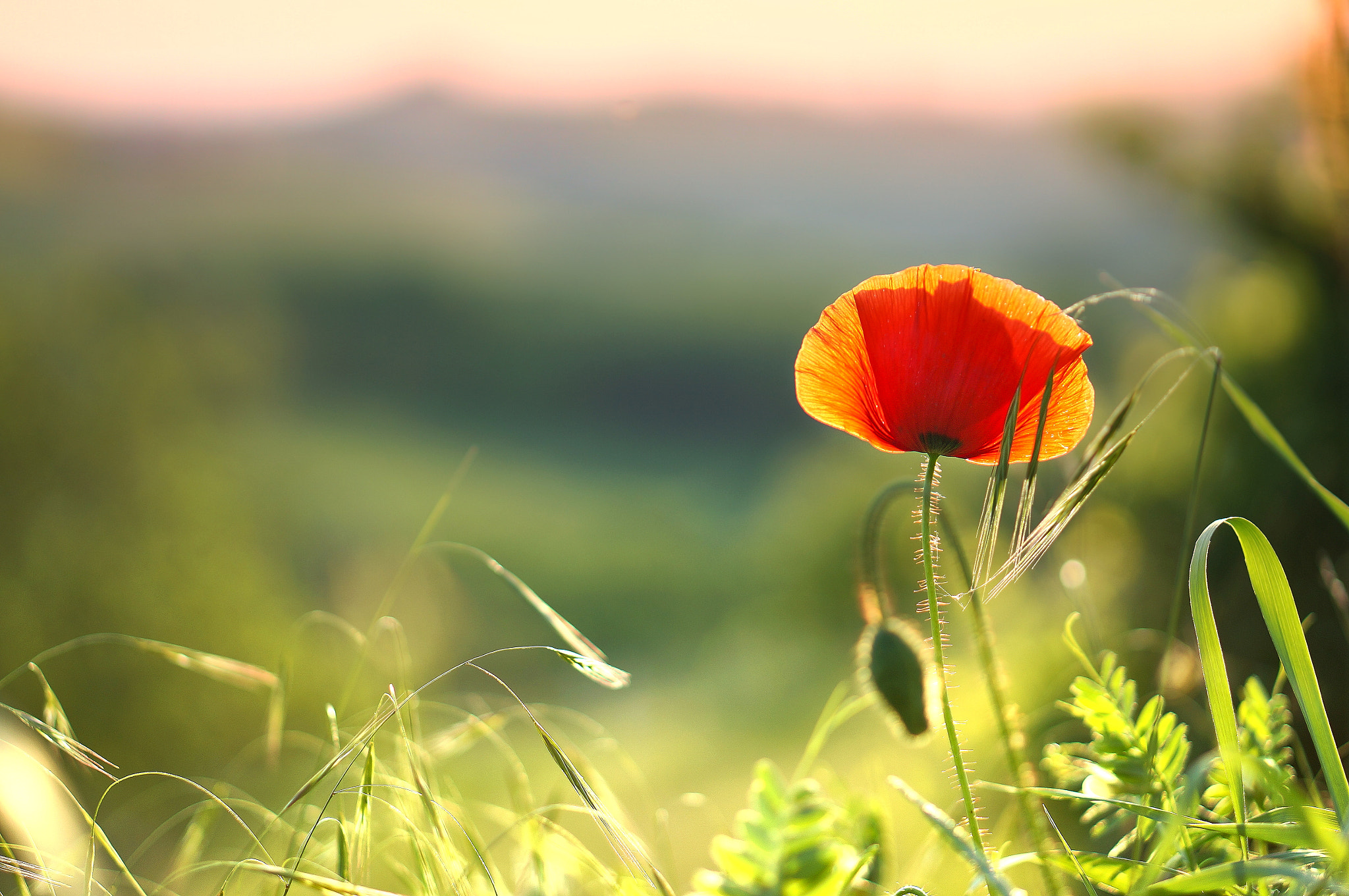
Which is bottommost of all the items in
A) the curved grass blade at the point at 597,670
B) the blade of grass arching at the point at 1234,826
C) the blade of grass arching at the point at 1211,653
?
the blade of grass arching at the point at 1234,826

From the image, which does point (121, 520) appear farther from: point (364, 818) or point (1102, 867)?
point (1102, 867)

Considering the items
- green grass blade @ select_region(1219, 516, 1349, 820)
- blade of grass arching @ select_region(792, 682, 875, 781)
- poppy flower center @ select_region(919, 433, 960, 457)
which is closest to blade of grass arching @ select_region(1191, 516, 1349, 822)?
green grass blade @ select_region(1219, 516, 1349, 820)

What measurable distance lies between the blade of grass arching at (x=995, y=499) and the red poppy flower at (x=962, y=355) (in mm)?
34

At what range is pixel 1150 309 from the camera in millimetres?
345

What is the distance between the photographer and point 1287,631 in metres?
0.31

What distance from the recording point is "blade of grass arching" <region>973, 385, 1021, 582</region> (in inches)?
12.1

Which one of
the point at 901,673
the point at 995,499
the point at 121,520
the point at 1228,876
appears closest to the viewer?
the point at 1228,876

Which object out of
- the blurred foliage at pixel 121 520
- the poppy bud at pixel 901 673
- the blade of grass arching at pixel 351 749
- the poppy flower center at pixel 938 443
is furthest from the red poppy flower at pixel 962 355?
the blurred foliage at pixel 121 520

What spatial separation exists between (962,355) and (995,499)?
0.23 feet

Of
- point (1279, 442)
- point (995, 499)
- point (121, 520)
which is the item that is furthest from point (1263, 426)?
point (121, 520)

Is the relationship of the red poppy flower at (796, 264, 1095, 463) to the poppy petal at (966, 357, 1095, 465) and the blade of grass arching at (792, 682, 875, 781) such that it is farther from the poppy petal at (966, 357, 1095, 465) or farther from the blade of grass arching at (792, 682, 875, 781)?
the blade of grass arching at (792, 682, 875, 781)

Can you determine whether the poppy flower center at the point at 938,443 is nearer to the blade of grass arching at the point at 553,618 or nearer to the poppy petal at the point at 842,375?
the poppy petal at the point at 842,375

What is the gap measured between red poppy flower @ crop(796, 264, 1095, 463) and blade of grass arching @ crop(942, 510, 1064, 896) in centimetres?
5

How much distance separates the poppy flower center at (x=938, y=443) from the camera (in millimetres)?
370
